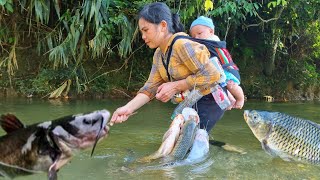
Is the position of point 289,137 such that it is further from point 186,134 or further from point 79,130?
point 79,130

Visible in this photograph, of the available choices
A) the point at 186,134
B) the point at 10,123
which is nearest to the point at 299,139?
the point at 186,134

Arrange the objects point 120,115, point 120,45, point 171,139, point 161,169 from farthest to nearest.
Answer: point 120,45 → point 171,139 → point 161,169 → point 120,115

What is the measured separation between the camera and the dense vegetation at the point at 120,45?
1062 centimetres

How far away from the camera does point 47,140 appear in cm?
211

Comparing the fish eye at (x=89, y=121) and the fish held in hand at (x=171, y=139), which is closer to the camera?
the fish eye at (x=89, y=121)

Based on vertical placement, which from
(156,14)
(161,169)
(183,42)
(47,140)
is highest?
(156,14)

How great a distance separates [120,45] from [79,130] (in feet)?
29.1

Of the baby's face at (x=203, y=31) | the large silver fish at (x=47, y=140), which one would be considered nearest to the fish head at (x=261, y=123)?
the baby's face at (x=203, y=31)

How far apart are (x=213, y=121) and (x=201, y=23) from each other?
108 centimetres

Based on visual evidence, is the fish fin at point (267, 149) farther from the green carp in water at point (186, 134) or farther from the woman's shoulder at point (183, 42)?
the woman's shoulder at point (183, 42)

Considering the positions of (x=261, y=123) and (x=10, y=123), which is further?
(x=261, y=123)

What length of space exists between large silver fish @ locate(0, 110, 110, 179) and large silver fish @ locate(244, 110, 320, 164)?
1957 millimetres

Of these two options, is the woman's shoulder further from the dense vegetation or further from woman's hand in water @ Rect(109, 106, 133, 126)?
the dense vegetation

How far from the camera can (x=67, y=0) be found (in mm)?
11984
